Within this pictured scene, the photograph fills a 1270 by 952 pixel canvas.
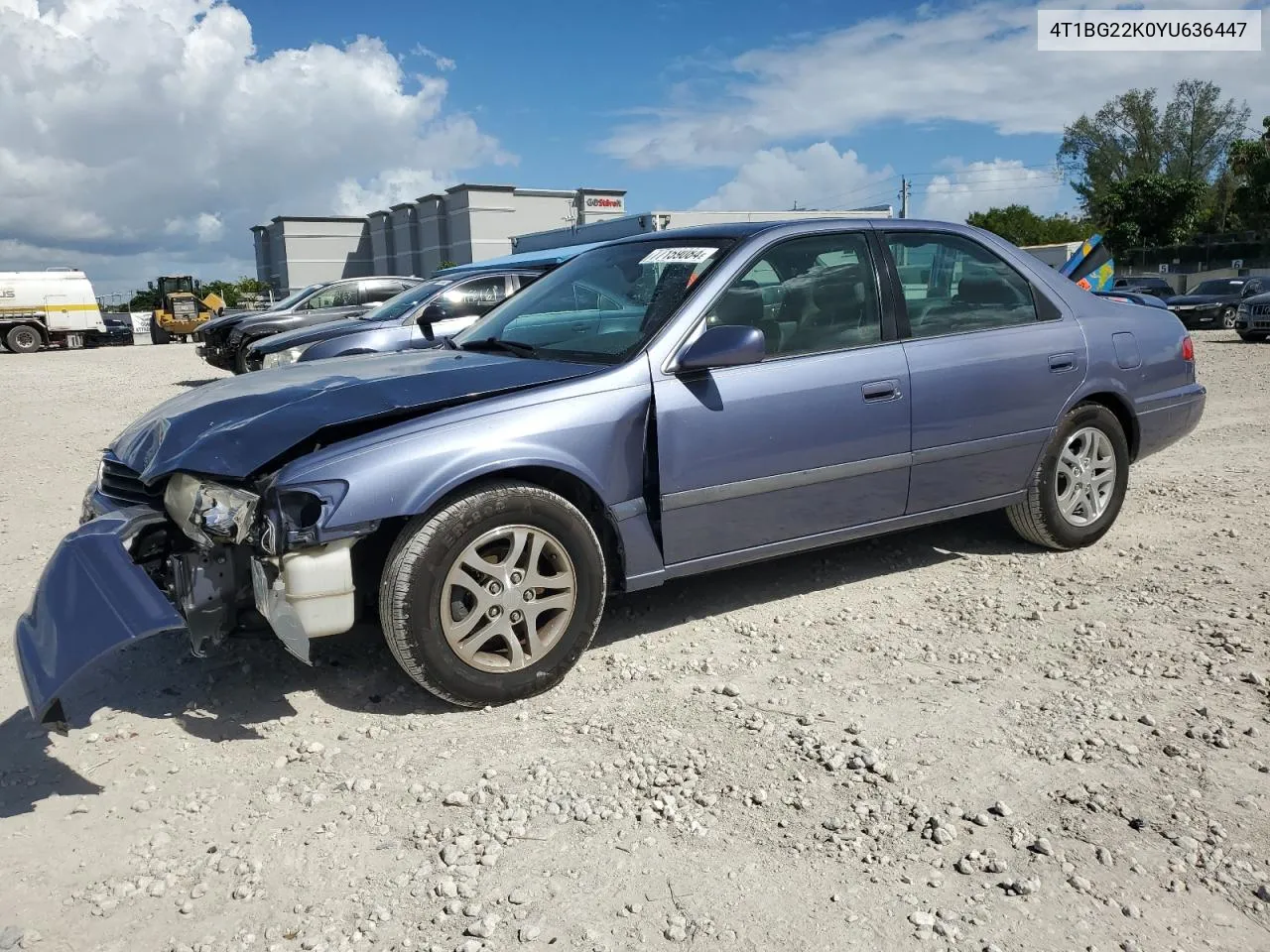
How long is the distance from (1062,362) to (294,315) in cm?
1202

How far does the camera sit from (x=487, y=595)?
11.2 ft

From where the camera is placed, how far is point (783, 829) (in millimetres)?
2734

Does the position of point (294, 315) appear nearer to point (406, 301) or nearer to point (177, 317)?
point (406, 301)

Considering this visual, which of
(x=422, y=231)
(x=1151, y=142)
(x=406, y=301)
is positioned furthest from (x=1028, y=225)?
(x=406, y=301)

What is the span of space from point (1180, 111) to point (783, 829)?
72.2 meters

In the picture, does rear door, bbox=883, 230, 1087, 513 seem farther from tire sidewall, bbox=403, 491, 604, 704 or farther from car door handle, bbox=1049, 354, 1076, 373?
tire sidewall, bbox=403, 491, 604, 704

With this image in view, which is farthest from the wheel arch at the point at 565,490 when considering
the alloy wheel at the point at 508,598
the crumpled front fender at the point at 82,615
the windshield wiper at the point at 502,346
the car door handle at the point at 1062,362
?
the car door handle at the point at 1062,362

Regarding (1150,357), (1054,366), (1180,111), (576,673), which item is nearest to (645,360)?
(576,673)

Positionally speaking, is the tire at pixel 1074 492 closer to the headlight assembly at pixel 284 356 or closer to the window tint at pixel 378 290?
the headlight assembly at pixel 284 356

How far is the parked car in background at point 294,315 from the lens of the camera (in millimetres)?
13898

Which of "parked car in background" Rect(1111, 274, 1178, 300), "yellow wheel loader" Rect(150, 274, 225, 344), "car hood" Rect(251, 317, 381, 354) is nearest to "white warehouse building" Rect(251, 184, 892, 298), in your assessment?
"yellow wheel loader" Rect(150, 274, 225, 344)

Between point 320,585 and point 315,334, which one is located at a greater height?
point 315,334

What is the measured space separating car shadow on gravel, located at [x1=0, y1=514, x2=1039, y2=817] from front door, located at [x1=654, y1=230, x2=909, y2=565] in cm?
62

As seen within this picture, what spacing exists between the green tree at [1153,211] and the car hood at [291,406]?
5014 centimetres
